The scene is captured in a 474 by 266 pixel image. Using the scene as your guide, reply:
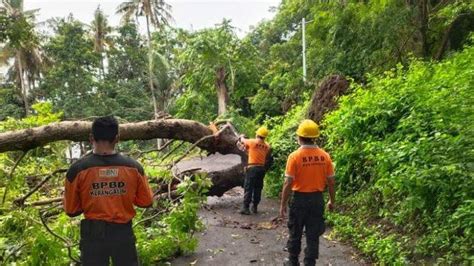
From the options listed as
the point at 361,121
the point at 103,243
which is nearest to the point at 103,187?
the point at 103,243

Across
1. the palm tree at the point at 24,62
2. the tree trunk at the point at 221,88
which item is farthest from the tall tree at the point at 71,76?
the tree trunk at the point at 221,88

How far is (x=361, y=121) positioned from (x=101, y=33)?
1253 inches

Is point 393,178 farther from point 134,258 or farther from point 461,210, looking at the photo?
point 134,258

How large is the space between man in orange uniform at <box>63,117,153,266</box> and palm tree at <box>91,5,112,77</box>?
32.7 metres

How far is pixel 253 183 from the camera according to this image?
365 inches

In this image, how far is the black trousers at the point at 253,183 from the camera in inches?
364

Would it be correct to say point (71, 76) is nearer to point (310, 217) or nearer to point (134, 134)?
point (134, 134)

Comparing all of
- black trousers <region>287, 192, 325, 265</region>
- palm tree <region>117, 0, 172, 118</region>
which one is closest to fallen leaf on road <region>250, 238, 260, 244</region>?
black trousers <region>287, 192, 325, 265</region>

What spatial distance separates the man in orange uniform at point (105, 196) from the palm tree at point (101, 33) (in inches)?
1286

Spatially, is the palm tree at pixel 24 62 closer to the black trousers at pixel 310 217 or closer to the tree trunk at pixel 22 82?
the tree trunk at pixel 22 82

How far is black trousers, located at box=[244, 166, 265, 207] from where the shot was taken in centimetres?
923

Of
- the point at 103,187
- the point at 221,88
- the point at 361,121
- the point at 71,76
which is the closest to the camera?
the point at 103,187

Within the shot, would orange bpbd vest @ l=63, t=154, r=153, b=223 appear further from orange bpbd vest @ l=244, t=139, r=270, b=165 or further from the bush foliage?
orange bpbd vest @ l=244, t=139, r=270, b=165

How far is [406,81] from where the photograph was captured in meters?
8.52
